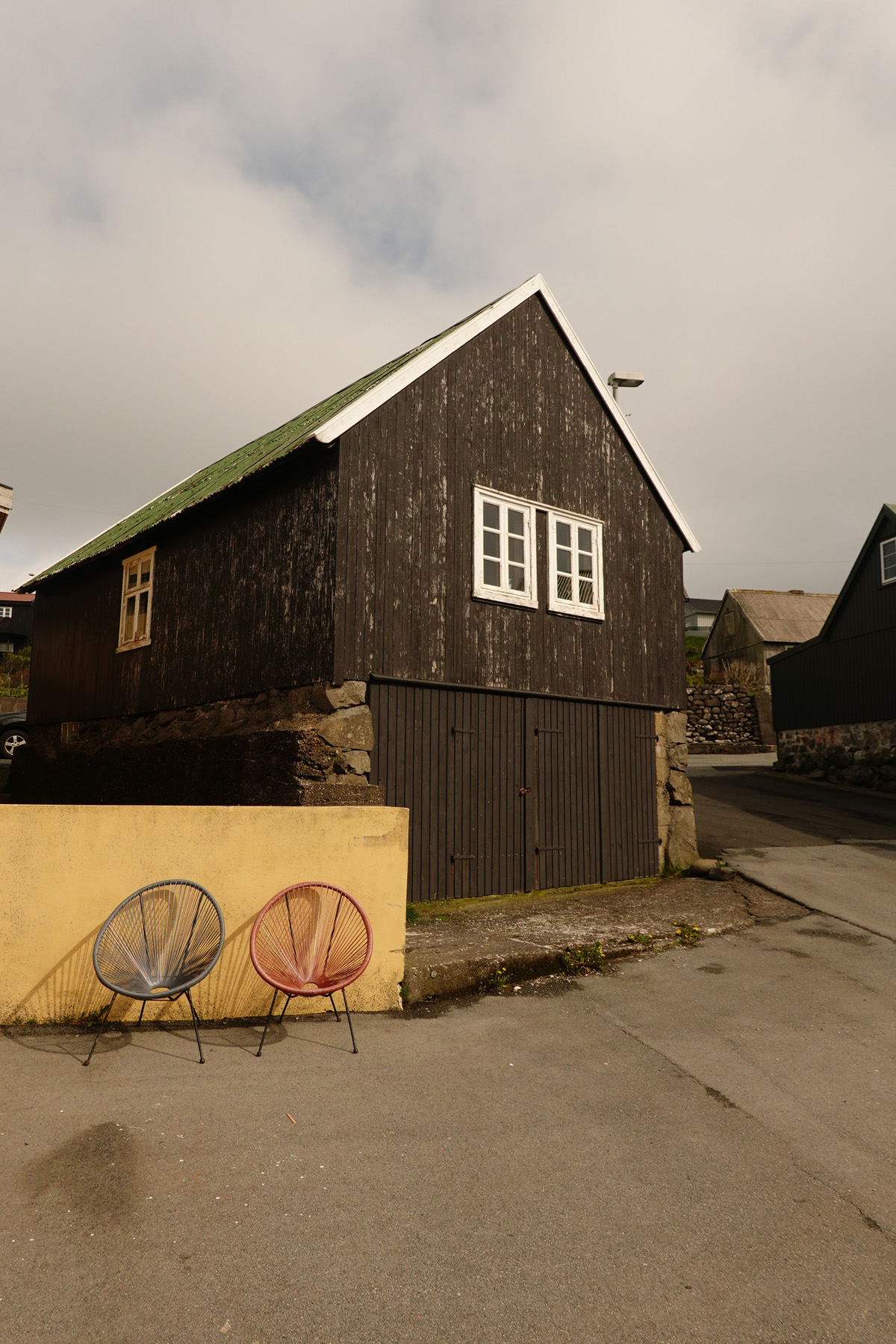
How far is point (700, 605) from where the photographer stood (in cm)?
6688

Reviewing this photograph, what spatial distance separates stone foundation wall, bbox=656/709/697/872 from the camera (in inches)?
454

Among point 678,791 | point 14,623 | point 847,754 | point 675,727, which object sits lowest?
point 678,791

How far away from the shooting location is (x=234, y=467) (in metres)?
12.1

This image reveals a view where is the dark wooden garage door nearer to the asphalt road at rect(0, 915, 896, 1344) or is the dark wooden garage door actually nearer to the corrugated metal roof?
the asphalt road at rect(0, 915, 896, 1344)

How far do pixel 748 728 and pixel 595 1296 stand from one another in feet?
91.2

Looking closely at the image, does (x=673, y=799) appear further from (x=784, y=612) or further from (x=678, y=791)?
(x=784, y=612)

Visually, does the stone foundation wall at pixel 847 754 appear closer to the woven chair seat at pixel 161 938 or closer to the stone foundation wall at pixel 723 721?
the stone foundation wall at pixel 723 721

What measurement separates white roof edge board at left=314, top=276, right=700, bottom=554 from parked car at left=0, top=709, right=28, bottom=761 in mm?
16141

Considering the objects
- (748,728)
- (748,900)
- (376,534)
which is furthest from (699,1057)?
(748,728)

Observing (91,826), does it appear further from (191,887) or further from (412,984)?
(412,984)

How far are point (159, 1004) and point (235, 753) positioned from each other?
394 cm

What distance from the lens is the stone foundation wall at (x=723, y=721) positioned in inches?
1112

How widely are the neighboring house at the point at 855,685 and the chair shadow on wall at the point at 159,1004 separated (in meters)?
18.3

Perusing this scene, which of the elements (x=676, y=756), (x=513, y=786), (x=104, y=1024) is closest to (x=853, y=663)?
(x=676, y=756)
